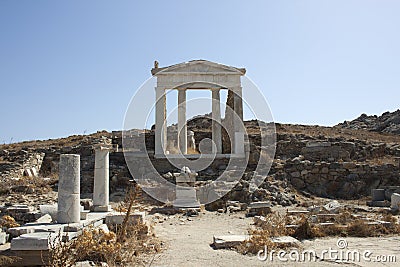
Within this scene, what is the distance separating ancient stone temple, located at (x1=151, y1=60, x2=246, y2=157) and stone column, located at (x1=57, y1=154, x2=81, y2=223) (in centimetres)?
1394

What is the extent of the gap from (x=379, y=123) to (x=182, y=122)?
24961 mm

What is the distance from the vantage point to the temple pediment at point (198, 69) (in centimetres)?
2366

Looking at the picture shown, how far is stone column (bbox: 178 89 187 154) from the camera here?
78.4ft

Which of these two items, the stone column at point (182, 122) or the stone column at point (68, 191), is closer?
the stone column at point (68, 191)

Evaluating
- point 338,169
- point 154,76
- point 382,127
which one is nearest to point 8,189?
point 154,76

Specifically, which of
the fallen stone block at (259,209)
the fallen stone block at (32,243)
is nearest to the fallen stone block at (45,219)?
the fallen stone block at (32,243)

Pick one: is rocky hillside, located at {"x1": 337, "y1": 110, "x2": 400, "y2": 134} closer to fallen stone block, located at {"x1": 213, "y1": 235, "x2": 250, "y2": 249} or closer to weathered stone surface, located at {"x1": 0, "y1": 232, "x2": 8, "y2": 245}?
fallen stone block, located at {"x1": 213, "y1": 235, "x2": 250, "y2": 249}

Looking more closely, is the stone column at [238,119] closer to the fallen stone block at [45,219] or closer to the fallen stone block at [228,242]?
the fallen stone block at [228,242]

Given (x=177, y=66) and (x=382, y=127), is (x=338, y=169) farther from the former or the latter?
(x=382, y=127)

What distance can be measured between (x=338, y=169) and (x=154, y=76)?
39.7 feet

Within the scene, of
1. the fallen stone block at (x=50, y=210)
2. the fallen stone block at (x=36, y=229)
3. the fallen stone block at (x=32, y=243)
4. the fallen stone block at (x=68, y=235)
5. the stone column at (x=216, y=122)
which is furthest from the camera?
the stone column at (x=216, y=122)

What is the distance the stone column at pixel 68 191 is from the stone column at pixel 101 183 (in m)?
2.89

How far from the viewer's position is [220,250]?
8656 mm

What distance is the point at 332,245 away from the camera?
350 inches
